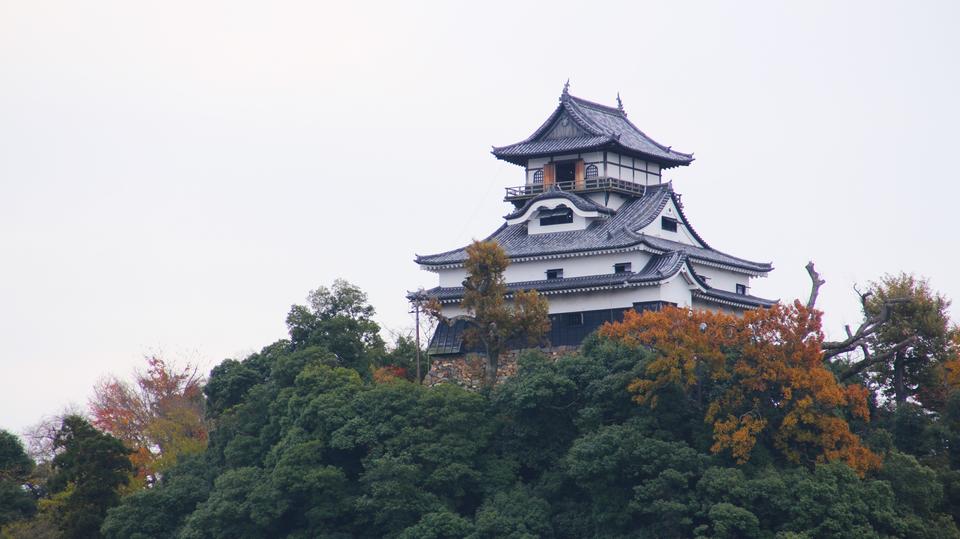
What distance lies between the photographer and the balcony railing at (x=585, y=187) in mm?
39594

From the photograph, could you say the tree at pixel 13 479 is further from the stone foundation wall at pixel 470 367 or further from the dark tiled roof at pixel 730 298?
the dark tiled roof at pixel 730 298

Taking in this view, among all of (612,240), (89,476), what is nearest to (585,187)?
(612,240)

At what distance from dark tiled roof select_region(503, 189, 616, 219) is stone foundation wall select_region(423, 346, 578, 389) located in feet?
13.1

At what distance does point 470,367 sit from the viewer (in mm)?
36969

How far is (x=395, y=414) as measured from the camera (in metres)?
34.0

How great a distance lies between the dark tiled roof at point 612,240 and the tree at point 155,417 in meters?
9.16

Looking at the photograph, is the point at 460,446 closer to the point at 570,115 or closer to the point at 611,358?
the point at 611,358

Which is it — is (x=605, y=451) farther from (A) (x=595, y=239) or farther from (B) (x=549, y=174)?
(B) (x=549, y=174)

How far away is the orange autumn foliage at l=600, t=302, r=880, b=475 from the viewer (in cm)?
3130

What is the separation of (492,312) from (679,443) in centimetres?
556

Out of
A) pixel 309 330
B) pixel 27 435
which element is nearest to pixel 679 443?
pixel 309 330

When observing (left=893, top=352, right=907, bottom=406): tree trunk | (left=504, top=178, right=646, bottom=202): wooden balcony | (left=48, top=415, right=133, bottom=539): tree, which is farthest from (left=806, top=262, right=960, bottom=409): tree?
(left=48, top=415, right=133, bottom=539): tree

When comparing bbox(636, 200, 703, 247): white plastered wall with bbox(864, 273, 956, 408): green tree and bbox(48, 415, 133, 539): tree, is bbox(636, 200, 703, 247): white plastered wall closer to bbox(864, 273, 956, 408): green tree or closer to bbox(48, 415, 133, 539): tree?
bbox(864, 273, 956, 408): green tree

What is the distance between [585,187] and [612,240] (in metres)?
3.07
